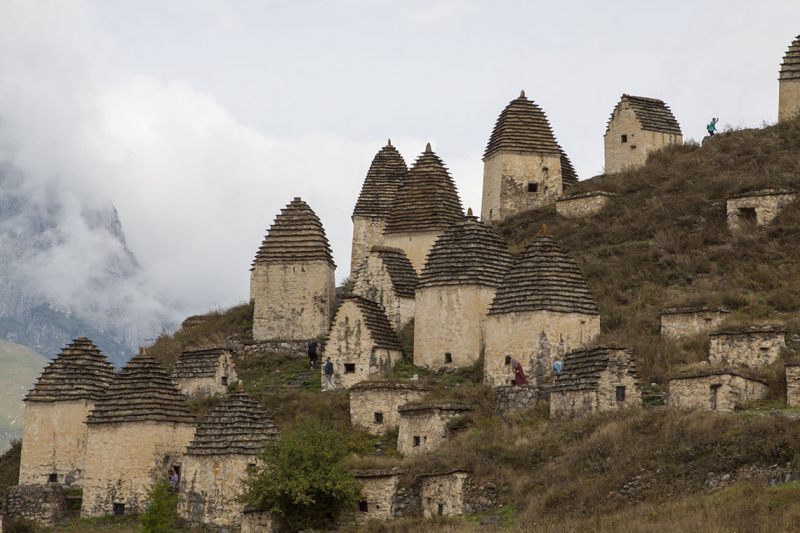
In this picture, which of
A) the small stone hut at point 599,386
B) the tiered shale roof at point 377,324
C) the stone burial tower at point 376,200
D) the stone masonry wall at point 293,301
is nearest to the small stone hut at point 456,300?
the tiered shale roof at point 377,324

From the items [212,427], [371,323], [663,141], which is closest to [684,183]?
[663,141]

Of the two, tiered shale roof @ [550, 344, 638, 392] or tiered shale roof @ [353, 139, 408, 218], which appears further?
tiered shale roof @ [353, 139, 408, 218]

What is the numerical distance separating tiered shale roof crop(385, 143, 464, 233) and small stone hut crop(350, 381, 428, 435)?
452 inches

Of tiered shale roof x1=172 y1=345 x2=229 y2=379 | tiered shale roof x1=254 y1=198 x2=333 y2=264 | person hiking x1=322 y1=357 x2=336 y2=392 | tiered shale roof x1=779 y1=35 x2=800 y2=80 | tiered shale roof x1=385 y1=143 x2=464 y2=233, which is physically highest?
tiered shale roof x1=779 y1=35 x2=800 y2=80

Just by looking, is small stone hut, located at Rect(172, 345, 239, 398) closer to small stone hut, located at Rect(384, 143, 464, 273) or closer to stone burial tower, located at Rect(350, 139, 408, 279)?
small stone hut, located at Rect(384, 143, 464, 273)

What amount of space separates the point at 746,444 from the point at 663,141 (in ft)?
95.2

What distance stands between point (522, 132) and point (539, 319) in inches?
716

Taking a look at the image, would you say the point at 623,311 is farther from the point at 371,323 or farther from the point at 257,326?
the point at 257,326

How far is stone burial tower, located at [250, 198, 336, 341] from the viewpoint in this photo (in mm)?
43000

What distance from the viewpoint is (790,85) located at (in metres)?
51.8

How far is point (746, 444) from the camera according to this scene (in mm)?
25859

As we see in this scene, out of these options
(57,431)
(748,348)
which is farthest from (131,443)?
(748,348)

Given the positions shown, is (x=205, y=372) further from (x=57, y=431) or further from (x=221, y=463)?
(x=221, y=463)

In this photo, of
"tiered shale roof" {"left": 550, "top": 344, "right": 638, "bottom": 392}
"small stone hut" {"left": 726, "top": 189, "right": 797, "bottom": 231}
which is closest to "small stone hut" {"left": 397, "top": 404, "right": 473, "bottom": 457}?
"tiered shale roof" {"left": 550, "top": 344, "right": 638, "bottom": 392}
